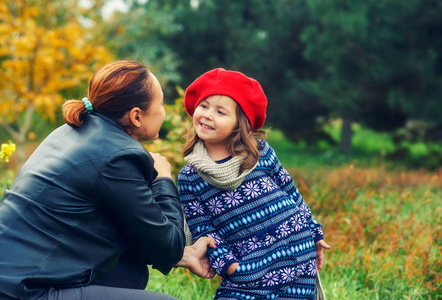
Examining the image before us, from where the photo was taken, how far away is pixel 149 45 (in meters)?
14.1

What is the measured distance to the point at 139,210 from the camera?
5.65ft

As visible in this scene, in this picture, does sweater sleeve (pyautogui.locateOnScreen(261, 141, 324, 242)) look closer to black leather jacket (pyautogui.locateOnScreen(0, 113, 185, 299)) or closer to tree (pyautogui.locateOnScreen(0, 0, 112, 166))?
black leather jacket (pyautogui.locateOnScreen(0, 113, 185, 299))

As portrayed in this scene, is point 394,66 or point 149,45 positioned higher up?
point 149,45

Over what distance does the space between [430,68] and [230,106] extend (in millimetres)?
8700

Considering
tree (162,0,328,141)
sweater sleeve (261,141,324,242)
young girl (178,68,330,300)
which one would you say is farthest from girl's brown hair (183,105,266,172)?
tree (162,0,328,141)

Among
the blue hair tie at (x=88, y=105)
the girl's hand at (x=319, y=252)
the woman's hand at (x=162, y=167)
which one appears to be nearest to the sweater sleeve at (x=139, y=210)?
the woman's hand at (x=162, y=167)

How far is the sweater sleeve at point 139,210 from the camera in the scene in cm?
170

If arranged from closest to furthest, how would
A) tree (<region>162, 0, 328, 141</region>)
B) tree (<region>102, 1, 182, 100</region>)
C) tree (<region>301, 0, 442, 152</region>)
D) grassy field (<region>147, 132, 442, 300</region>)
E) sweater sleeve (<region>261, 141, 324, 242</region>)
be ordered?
1. sweater sleeve (<region>261, 141, 324, 242</region>)
2. grassy field (<region>147, 132, 442, 300</region>)
3. tree (<region>301, 0, 442, 152</region>)
4. tree (<region>102, 1, 182, 100</region>)
5. tree (<region>162, 0, 328, 141</region>)

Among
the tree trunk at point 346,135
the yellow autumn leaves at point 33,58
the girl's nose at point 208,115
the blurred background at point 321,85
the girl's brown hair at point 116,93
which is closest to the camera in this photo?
the girl's brown hair at point 116,93

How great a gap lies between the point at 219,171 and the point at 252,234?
0.33 m

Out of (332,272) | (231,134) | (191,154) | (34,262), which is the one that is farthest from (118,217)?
(332,272)

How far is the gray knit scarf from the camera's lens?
2105mm

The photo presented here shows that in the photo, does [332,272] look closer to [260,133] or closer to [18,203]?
[260,133]

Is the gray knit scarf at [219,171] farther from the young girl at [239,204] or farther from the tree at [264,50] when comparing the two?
the tree at [264,50]
